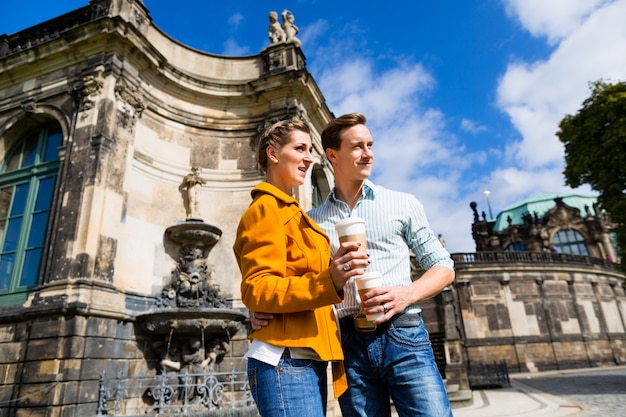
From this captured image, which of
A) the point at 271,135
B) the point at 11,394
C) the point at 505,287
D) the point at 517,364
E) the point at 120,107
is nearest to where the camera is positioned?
the point at 271,135

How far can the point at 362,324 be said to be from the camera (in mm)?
1631

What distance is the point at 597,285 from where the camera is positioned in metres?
29.0

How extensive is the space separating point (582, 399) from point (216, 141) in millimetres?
11850

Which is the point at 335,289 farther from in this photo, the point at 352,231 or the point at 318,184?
the point at 318,184

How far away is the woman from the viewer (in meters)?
1.37

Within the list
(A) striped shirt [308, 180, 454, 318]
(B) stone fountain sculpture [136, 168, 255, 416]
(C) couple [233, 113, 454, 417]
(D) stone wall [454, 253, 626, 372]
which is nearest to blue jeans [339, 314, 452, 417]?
(C) couple [233, 113, 454, 417]

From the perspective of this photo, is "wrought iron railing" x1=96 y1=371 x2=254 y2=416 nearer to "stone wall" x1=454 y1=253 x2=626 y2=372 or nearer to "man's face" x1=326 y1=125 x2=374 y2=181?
"man's face" x1=326 y1=125 x2=374 y2=181

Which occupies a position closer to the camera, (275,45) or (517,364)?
(275,45)

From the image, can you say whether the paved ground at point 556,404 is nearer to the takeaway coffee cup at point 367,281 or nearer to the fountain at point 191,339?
the fountain at point 191,339

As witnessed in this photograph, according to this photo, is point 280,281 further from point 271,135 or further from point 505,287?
point 505,287

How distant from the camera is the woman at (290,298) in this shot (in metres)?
1.37

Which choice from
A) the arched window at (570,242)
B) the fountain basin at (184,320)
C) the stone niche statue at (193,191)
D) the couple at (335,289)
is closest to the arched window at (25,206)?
the fountain basin at (184,320)

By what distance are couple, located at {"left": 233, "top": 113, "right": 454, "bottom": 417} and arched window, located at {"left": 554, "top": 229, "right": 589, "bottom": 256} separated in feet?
127

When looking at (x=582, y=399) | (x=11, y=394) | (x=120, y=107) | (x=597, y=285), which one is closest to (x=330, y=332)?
(x=11, y=394)
